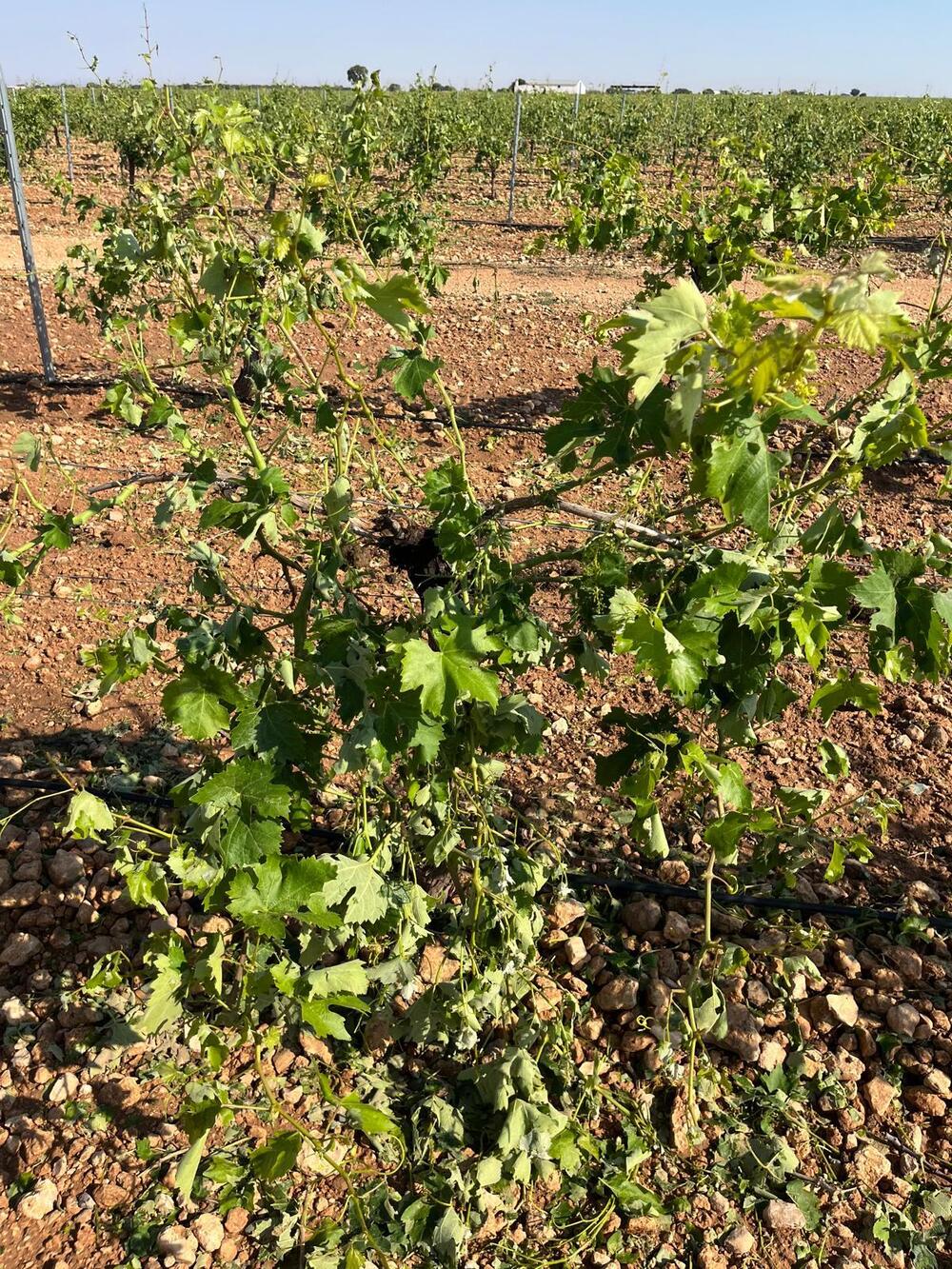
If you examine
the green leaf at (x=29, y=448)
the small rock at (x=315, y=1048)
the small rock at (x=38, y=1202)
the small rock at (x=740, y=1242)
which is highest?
the green leaf at (x=29, y=448)

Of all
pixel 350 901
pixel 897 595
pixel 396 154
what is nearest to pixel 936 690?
pixel 897 595

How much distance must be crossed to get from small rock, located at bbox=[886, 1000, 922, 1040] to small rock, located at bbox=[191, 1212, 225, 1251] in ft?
5.76

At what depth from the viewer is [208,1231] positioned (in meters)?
2.17

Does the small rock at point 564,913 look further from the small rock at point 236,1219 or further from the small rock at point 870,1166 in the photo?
the small rock at point 236,1219

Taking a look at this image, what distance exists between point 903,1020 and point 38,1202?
2.16m

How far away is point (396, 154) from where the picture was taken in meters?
16.2

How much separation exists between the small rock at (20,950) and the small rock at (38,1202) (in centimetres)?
70

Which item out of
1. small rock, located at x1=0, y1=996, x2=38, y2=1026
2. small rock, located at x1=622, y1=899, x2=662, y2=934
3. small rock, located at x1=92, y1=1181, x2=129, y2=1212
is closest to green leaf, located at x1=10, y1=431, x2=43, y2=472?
small rock, located at x1=0, y1=996, x2=38, y2=1026

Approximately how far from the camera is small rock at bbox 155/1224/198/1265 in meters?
2.13

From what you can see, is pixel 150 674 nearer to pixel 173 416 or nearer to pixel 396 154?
pixel 173 416

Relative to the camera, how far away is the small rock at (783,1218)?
7.42 feet

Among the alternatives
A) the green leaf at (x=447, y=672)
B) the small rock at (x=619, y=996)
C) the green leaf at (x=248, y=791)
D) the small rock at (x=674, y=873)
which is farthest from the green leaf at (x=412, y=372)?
the small rock at (x=674, y=873)

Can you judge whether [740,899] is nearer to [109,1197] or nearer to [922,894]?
[922,894]

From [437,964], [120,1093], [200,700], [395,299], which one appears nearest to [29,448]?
[200,700]
